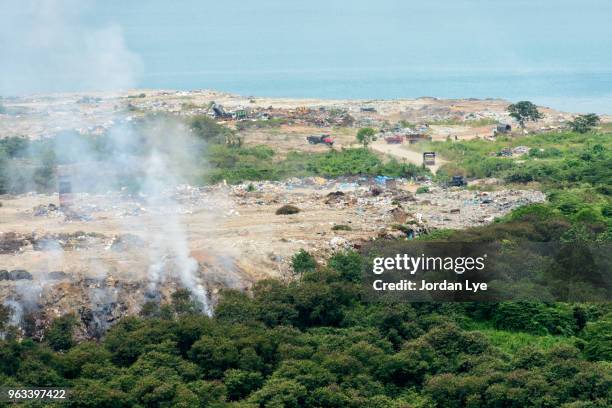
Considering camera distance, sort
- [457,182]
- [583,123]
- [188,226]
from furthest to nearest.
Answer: [583,123], [457,182], [188,226]

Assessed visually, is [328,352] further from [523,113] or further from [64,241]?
[523,113]

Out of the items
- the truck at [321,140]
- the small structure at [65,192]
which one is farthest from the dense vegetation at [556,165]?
the small structure at [65,192]

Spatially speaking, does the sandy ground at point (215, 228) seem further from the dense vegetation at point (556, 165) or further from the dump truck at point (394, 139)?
the dump truck at point (394, 139)

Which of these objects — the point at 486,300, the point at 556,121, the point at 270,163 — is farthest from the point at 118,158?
the point at 556,121

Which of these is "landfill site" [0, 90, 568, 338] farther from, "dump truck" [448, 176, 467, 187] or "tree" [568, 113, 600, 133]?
"tree" [568, 113, 600, 133]

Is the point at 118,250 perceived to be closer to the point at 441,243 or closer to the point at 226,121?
the point at 441,243

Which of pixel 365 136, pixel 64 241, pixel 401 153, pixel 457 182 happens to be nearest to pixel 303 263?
pixel 64 241

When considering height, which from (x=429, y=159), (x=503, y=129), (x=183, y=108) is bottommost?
(x=429, y=159)
